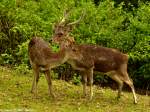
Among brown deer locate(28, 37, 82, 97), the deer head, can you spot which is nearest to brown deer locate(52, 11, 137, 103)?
the deer head

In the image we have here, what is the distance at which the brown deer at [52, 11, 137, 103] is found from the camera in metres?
13.3

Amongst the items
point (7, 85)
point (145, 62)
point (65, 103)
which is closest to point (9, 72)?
point (7, 85)

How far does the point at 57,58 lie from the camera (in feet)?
42.5

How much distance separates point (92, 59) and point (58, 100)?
150cm

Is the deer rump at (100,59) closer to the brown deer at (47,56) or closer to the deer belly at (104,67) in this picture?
the deer belly at (104,67)

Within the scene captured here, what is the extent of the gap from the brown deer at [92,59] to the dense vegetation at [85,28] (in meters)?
6.17

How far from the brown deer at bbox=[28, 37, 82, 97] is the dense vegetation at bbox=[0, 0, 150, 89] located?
20.5 ft

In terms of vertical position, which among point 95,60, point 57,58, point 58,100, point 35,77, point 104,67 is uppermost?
point 57,58

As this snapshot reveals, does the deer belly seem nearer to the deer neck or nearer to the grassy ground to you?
the grassy ground

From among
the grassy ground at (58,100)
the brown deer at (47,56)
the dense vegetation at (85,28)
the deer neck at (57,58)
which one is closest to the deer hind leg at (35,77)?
the brown deer at (47,56)

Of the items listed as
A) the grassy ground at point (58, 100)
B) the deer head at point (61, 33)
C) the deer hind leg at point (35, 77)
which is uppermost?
the deer head at point (61, 33)

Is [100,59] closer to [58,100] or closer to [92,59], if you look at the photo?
[92,59]

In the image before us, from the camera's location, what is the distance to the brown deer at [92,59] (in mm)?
13255

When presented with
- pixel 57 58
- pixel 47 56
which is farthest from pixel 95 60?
pixel 47 56
